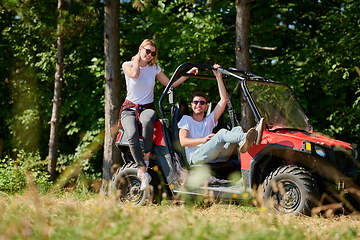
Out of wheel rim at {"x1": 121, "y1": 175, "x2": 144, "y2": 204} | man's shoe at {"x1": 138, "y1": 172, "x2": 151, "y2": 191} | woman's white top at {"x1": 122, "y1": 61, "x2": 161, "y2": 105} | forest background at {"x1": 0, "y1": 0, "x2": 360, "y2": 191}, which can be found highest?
forest background at {"x1": 0, "y1": 0, "x2": 360, "y2": 191}

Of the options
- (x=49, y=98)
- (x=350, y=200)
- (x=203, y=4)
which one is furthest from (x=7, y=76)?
(x=350, y=200)

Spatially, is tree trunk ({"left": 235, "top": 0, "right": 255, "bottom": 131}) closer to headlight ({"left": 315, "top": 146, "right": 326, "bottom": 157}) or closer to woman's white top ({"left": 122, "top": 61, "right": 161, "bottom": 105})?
woman's white top ({"left": 122, "top": 61, "right": 161, "bottom": 105})

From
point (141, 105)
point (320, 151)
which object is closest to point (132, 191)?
point (141, 105)

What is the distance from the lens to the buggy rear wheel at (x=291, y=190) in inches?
212

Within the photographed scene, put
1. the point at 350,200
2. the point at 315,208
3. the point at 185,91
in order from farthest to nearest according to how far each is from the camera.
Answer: the point at 185,91
the point at 350,200
the point at 315,208

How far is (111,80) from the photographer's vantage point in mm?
10953

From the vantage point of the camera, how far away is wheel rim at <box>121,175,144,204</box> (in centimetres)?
663

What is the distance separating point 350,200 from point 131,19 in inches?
368

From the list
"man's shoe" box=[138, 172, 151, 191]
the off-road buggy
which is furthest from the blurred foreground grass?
"man's shoe" box=[138, 172, 151, 191]

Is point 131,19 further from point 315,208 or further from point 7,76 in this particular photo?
point 315,208

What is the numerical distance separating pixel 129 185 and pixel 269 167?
1.98m

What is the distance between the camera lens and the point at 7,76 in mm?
16266

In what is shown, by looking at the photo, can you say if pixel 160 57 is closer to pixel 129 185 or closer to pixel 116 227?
pixel 129 185

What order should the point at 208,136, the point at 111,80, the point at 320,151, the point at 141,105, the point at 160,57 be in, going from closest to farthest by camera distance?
1. the point at 320,151
2. the point at 208,136
3. the point at 141,105
4. the point at 111,80
5. the point at 160,57
